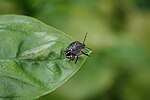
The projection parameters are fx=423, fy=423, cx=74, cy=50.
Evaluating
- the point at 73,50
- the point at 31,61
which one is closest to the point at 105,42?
the point at 73,50

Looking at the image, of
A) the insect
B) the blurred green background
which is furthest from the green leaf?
the blurred green background

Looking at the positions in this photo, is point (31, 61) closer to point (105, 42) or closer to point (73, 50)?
point (73, 50)

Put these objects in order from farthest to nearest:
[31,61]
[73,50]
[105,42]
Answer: [105,42] → [73,50] → [31,61]

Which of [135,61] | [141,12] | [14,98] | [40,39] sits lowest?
[135,61]

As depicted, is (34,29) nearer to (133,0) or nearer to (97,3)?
(97,3)

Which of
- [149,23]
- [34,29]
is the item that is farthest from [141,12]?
[34,29]

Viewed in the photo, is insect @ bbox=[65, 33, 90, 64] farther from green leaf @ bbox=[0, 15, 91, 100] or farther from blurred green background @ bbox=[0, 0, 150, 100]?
blurred green background @ bbox=[0, 0, 150, 100]
